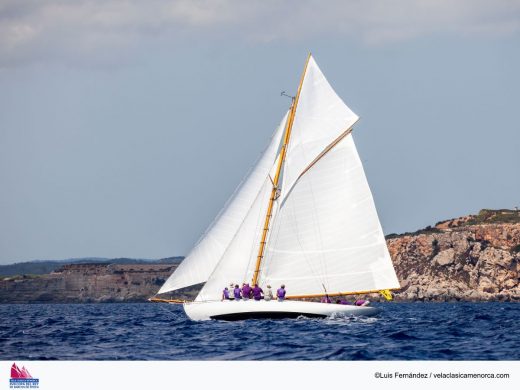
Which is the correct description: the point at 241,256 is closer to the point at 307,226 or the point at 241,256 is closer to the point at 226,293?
the point at 226,293

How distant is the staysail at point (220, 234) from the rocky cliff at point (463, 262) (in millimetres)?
94895

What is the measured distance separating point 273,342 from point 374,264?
45.5 ft

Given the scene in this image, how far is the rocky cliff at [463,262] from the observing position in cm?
13988

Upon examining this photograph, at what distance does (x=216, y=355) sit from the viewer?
106ft

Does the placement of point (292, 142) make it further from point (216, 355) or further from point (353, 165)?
point (216, 355)

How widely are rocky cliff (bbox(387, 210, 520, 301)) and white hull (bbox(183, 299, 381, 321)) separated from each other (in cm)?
9362

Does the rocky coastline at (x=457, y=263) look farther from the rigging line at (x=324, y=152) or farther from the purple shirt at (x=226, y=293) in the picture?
the rigging line at (x=324, y=152)

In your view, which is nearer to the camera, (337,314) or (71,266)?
(337,314)

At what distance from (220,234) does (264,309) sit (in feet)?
15.3
